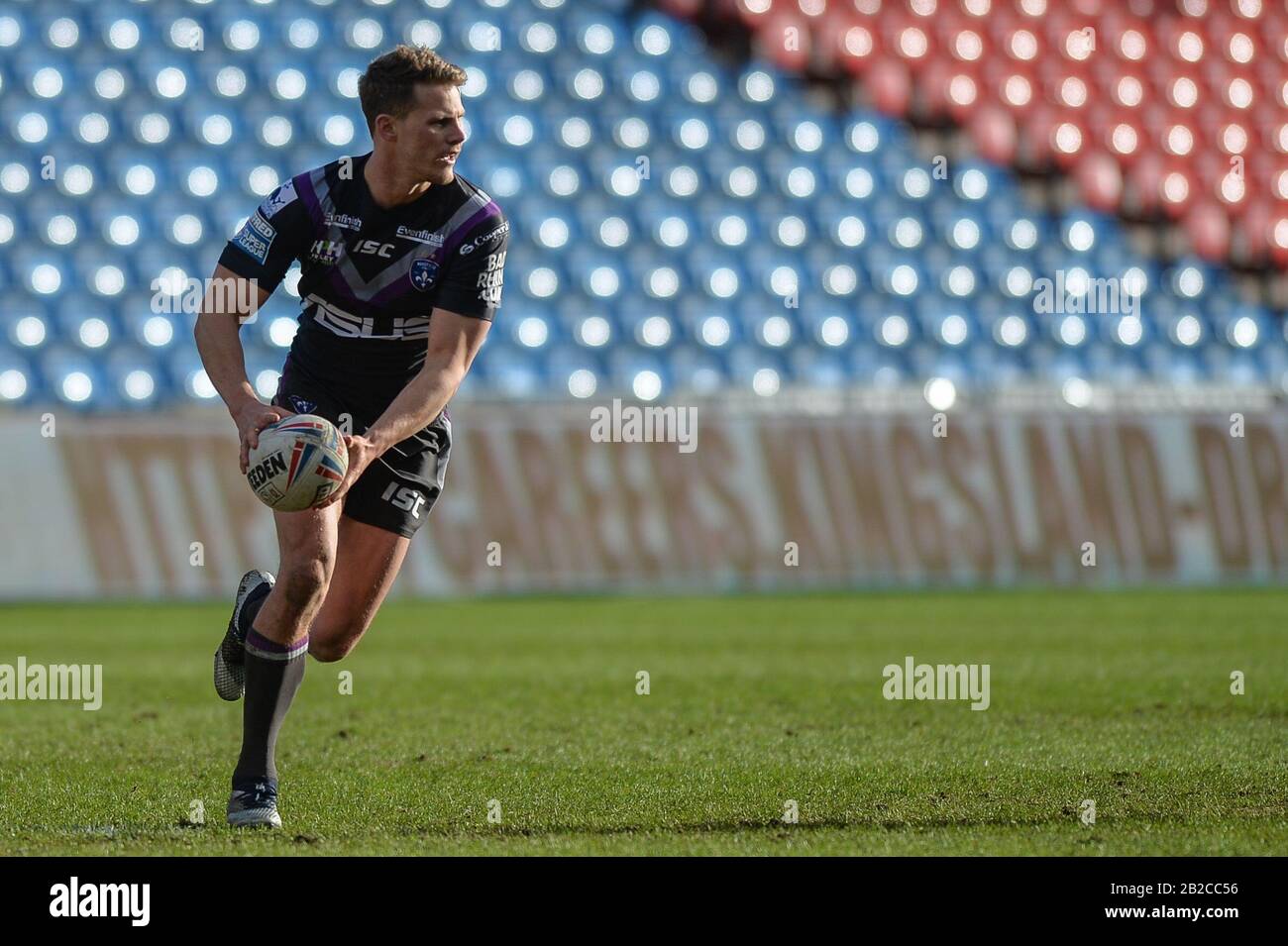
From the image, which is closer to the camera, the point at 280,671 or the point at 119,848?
the point at 119,848

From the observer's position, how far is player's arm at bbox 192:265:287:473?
4.68 m

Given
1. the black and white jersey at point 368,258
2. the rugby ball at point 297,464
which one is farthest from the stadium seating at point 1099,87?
the rugby ball at point 297,464

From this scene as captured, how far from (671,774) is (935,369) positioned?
13219 millimetres

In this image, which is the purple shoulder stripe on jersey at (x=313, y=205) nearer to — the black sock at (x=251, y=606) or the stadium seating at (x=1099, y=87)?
the black sock at (x=251, y=606)

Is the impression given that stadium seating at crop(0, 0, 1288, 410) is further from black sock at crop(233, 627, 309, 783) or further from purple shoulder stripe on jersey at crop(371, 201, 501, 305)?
black sock at crop(233, 627, 309, 783)

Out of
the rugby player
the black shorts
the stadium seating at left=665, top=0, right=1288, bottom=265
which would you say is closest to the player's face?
the rugby player

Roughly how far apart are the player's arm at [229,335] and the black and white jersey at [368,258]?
0.05 m

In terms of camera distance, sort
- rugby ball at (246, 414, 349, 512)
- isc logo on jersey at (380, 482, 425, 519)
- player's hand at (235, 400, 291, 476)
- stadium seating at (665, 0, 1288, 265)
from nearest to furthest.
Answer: rugby ball at (246, 414, 349, 512)
player's hand at (235, 400, 291, 476)
isc logo on jersey at (380, 482, 425, 519)
stadium seating at (665, 0, 1288, 265)

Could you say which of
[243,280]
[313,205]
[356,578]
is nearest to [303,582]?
[356,578]

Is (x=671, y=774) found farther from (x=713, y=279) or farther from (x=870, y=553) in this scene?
(x=713, y=279)

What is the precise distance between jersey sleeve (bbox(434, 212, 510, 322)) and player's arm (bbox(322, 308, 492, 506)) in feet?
0.09

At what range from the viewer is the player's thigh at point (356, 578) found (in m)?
5.22

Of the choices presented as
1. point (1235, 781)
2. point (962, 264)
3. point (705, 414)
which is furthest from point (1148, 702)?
point (962, 264)

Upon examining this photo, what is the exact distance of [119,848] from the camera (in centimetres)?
421
